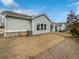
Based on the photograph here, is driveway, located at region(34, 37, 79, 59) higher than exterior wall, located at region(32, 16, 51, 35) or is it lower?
lower

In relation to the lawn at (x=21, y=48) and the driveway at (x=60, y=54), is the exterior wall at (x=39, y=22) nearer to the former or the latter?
the lawn at (x=21, y=48)

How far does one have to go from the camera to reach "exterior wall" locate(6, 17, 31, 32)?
18922mm

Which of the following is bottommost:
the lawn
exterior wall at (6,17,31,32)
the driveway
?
the driveway

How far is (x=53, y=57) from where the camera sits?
355 inches

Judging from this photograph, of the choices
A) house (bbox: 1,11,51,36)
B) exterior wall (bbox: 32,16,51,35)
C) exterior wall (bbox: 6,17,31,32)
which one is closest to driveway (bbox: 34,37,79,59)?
exterior wall (bbox: 6,17,31,32)

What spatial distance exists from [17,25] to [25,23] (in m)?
2.22

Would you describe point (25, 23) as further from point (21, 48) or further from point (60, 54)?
point (60, 54)

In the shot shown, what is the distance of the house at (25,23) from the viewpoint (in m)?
19.0

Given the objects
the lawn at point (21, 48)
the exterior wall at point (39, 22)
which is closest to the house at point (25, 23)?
the exterior wall at point (39, 22)

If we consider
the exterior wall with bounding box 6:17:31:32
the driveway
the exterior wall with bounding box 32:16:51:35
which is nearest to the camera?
the driveway

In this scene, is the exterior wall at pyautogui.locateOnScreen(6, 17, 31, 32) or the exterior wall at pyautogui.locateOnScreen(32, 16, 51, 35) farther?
the exterior wall at pyautogui.locateOnScreen(32, 16, 51, 35)

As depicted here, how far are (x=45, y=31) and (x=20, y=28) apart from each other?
7.54 meters

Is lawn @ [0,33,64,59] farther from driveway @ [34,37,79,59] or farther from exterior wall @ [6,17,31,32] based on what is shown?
exterior wall @ [6,17,31,32]

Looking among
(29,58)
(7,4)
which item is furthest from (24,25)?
(7,4)
